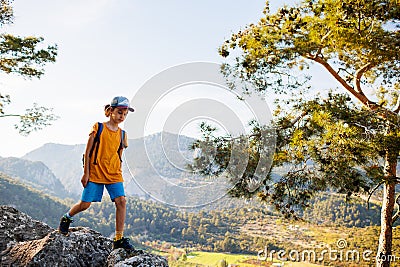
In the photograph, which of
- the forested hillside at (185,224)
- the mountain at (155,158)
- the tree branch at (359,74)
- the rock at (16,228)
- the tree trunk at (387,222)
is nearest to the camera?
the rock at (16,228)

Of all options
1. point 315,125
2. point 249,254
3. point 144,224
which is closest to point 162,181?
point 315,125

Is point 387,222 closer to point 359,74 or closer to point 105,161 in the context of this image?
point 359,74

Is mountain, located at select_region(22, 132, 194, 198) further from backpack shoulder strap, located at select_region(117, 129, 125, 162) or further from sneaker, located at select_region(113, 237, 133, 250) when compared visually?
sneaker, located at select_region(113, 237, 133, 250)

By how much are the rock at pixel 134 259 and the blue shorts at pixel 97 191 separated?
1.57 feet

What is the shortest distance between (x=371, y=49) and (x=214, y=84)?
2.98 metres

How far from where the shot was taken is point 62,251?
133 inches

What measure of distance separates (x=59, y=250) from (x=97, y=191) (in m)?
0.62

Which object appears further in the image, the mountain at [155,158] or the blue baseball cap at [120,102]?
the mountain at [155,158]

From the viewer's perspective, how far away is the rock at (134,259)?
302cm

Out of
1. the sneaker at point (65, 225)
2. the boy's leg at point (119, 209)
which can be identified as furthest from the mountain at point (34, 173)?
the boy's leg at point (119, 209)

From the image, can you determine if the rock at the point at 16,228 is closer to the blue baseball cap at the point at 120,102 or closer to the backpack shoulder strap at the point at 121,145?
the backpack shoulder strap at the point at 121,145

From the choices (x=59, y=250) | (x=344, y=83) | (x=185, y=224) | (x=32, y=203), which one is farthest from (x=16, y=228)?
(x=32, y=203)

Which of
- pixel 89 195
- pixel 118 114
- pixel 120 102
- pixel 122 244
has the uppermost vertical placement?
pixel 120 102

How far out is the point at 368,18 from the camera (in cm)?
648
